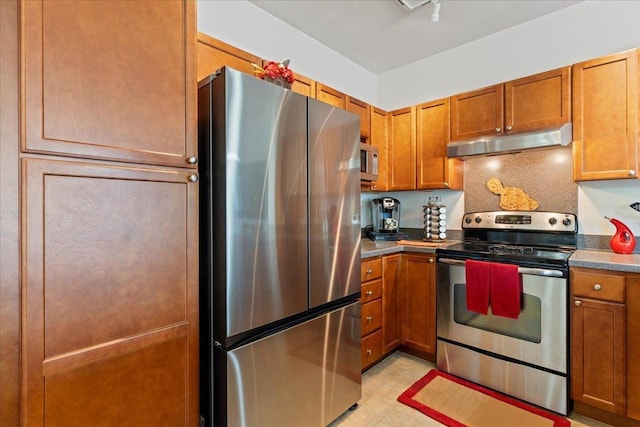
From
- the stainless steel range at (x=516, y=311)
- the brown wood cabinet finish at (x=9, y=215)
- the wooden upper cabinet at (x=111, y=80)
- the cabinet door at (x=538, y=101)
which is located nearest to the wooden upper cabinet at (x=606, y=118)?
the cabinet door at (x=538, y=101)

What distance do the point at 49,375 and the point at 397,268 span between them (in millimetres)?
2300

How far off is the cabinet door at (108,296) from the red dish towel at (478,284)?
1.88 m

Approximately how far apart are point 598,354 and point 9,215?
9.37 feet

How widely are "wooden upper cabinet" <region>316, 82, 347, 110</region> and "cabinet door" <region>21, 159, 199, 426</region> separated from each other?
156 centimetres

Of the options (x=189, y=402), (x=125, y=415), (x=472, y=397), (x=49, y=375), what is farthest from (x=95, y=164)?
(x=472, y=397)

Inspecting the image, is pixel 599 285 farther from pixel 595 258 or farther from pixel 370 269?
pixel 370 269

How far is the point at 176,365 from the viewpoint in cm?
125

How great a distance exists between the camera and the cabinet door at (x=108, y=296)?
0.95 meters

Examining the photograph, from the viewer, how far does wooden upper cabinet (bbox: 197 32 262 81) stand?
1.80 meters

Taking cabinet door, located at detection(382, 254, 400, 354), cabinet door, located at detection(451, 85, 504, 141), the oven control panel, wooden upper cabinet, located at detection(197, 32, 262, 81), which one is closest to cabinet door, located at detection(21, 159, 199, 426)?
wooden upper cabinet, located at detection(197, 32, 262, 81)

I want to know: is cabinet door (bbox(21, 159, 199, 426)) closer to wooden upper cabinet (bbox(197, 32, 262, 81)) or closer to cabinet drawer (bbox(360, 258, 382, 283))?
wooden upper cabinet (bbox(197, 32, 262, 81))

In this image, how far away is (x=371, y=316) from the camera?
2424mm

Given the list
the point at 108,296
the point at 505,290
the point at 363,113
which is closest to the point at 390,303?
the point at 505,290

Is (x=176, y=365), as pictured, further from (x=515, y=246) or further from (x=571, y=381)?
(x=515, y=246)
